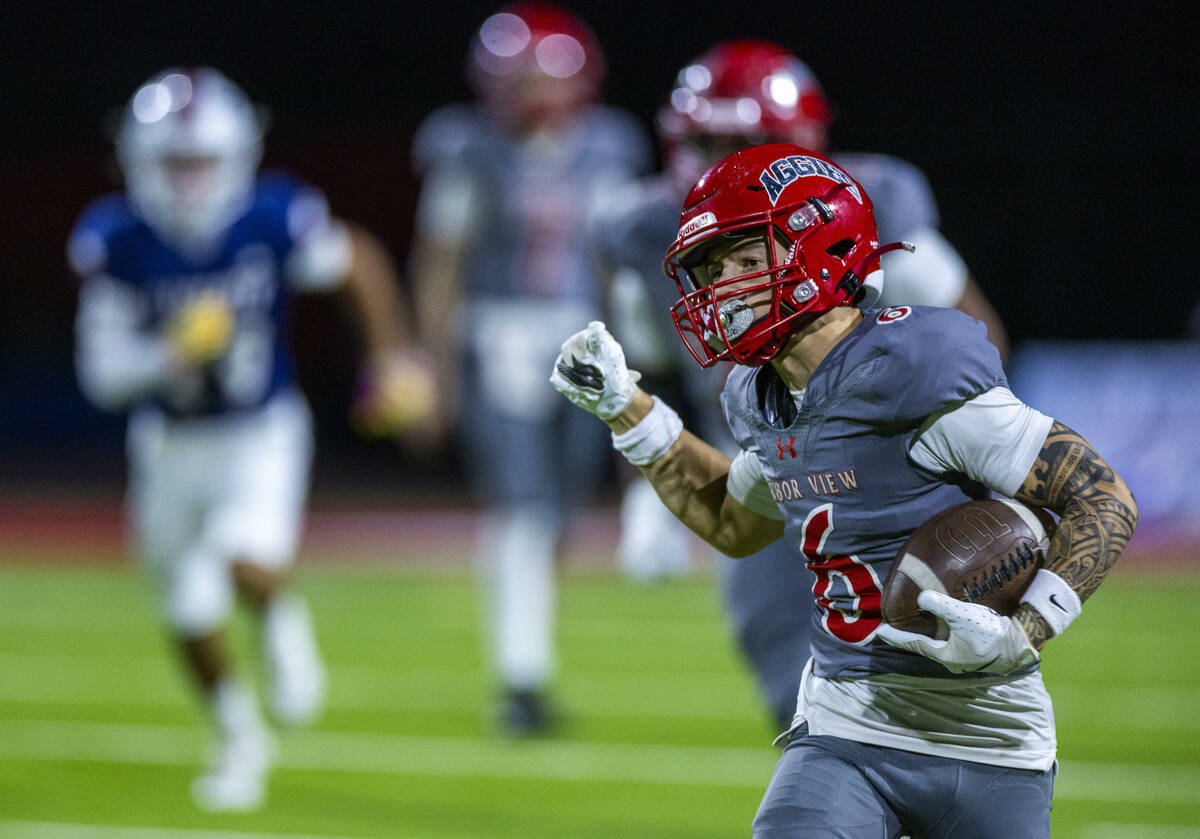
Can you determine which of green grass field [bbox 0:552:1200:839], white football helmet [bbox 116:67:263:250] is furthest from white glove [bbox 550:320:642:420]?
white football helmet [bbox 116:67:263:250]

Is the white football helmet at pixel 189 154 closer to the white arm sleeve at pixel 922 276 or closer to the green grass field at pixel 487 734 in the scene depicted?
the green grass field at pixel 487 734

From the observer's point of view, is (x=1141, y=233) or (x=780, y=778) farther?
(x=1141, y=233)

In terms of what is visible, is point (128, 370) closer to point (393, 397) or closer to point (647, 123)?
point (393, 397)

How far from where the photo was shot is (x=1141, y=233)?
10.7m

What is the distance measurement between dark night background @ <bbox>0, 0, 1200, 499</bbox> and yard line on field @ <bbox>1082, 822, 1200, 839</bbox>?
6.89 metres

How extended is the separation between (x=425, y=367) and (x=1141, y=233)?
720 centimetres

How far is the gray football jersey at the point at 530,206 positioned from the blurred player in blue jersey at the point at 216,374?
65cm

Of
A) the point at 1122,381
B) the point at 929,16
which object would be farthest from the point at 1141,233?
the point at 929,16

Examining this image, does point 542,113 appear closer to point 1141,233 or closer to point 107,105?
point 1141,233

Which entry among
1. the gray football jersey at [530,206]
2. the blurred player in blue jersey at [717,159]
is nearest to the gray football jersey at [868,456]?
the blurred player in blue jersey at [717,159]

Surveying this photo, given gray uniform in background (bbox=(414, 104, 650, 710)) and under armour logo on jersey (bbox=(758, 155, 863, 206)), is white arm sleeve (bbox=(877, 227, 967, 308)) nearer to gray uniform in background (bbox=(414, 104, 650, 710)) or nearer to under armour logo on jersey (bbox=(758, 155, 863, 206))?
under armour logo on jersey (bbox=(758, 155, 863, 206))

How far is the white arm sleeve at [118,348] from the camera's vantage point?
4512 millimetres

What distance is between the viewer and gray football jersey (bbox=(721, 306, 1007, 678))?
2.02 m

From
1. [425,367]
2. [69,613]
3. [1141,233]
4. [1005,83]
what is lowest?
[69,613]
